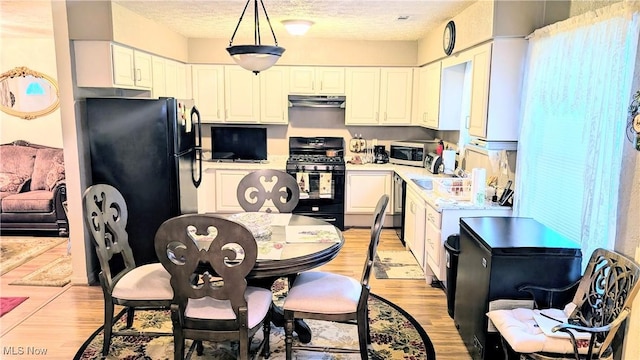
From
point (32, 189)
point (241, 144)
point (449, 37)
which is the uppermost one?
point (449, 37)

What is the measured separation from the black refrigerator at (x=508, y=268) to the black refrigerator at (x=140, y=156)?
2.57 meters

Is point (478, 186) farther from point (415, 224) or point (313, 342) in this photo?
point (313, 342)

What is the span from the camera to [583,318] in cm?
232

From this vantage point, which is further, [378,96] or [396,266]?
[378,96]

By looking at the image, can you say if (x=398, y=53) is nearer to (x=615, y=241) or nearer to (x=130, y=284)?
(x=615, y=241)

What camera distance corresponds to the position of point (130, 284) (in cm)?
272

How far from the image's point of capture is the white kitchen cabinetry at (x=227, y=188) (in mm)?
5672

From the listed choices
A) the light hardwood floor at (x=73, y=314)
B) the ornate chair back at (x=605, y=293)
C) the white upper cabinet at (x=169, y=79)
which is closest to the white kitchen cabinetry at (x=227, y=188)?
the white upper cabinet at (x=169, y=79)

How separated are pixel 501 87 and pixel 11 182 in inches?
227

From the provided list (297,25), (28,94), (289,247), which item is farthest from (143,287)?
(28,94)

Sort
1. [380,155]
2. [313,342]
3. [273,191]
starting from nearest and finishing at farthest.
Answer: [313,342], [273,191], [380,155]

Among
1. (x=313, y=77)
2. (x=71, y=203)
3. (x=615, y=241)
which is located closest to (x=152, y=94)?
(x=71, y=203)

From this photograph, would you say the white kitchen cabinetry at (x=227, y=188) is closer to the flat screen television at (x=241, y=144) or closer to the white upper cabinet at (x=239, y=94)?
the flat screen television at (x=241, y=144)

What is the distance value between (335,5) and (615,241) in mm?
2677
